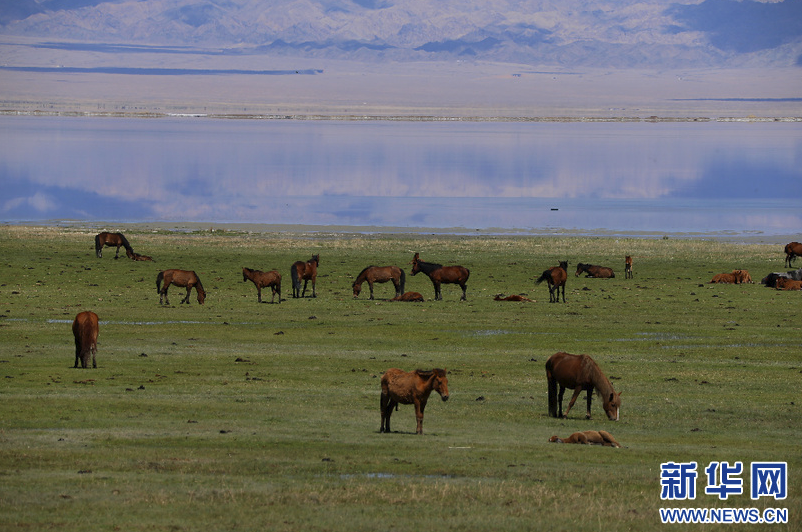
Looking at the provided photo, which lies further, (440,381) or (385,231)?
(385,231)

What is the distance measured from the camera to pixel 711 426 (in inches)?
727

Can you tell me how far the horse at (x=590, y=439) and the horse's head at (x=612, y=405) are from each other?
1950 mm

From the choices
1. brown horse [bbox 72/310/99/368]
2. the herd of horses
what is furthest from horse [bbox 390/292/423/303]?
brown horse [bbox 72/310/99/368]

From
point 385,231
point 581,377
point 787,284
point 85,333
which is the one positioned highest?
point 385,231

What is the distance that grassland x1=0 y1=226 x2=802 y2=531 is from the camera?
12430 millimetres

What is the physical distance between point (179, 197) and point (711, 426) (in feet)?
288

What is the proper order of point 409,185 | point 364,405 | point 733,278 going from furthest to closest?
1. point 409,185
2. point 733,278
3. point 364,405

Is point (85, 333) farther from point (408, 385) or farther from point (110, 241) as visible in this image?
point (110, 241)

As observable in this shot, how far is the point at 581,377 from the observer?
18.2 metres

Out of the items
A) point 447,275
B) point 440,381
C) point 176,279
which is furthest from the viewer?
point 447,275

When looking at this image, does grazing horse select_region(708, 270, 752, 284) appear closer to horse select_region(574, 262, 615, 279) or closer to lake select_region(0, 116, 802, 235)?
horse select_region(574, 262, 615, 279)

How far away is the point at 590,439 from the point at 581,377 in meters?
1.92

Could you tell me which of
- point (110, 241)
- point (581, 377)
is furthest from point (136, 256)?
point (581, 377)

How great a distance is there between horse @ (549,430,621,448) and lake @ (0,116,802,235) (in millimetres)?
56383
